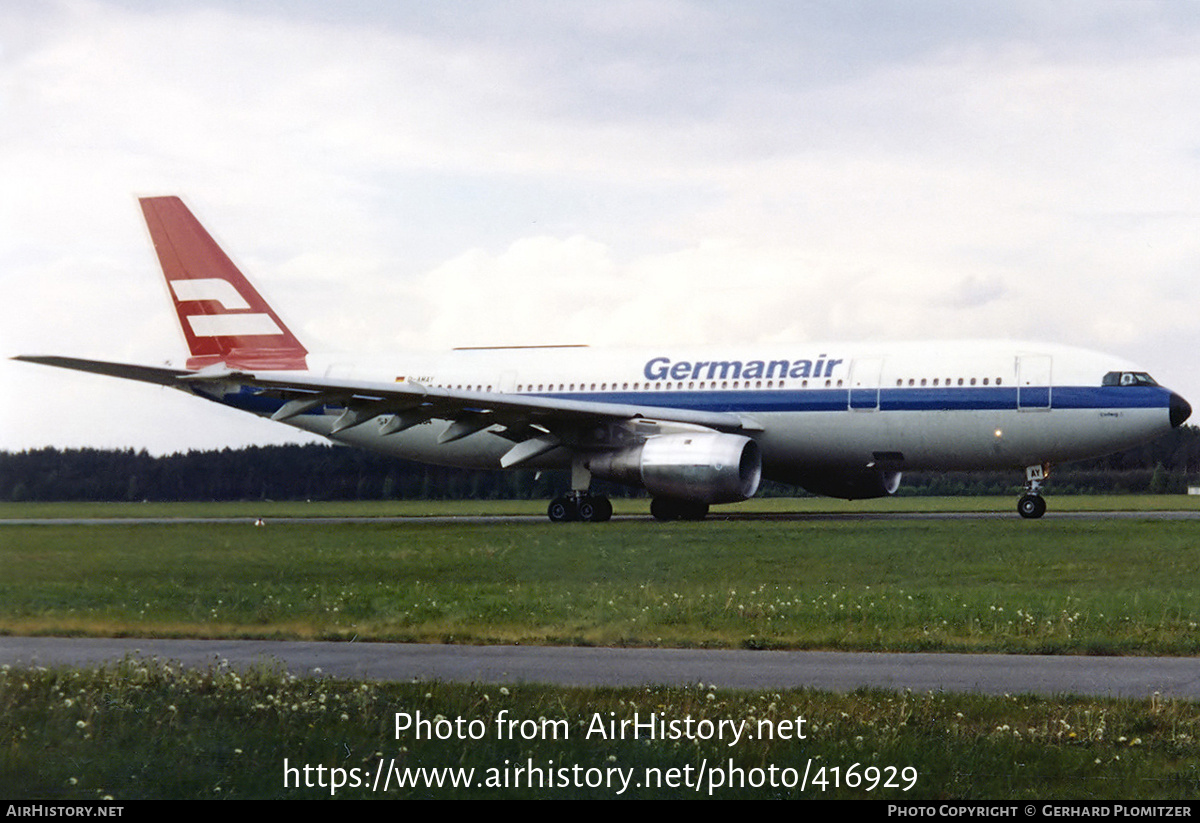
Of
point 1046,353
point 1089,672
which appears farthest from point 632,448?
point 1089,672

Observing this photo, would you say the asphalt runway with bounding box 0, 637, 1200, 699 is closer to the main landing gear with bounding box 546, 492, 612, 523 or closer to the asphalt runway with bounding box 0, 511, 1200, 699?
the asphalt runway with bounding box 0, 511, 1200, 699

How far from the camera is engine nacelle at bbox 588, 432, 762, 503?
28.7 metres

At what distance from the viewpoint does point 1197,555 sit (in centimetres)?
2020

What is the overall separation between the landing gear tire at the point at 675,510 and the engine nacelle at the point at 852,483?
9.37 ft

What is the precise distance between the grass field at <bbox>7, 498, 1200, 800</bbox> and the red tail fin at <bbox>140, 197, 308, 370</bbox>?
36.1 feet

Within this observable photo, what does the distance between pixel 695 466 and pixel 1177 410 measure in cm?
1034

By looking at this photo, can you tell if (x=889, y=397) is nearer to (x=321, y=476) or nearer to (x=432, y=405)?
(x=432, y=405)

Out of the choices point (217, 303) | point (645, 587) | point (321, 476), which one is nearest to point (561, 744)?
point (645, 587)

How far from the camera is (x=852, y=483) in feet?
110

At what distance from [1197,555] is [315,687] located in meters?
15.3

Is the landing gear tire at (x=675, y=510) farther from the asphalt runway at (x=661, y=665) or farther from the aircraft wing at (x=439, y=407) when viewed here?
the asphalt runway at (x=661, y=665)

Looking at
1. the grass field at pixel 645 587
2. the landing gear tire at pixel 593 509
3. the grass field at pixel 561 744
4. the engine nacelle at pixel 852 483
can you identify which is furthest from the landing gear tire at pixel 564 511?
the grass field at pixel 561 744

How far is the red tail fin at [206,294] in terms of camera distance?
3703 centimetres

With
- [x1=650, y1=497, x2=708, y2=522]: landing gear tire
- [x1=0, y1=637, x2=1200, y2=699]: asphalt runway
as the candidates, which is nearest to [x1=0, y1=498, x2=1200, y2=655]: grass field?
[x1=0, y1=637, x2=1200, y2=699]: asphalt runway
